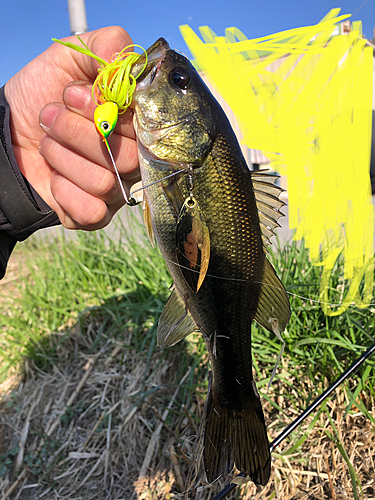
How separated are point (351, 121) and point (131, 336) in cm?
201

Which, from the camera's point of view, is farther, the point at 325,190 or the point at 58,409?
the point at 58,409

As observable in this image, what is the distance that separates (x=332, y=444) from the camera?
192cm

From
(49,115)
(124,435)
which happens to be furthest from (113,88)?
(124,435)

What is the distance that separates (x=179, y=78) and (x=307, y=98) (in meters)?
0.59

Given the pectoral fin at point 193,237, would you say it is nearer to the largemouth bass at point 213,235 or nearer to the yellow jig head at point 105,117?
the largemouth bass at point 213,235

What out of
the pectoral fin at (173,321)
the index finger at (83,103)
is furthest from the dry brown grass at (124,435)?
the index finger at (83,103)

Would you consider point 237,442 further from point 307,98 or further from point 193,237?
point 307,98

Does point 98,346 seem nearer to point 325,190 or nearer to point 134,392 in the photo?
point 134,392

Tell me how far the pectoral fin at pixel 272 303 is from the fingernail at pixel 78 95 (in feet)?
2.78

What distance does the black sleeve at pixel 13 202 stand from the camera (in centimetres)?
→ 146

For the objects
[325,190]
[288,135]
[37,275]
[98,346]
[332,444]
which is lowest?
[332,444]

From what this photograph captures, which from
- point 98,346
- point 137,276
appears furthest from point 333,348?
point 98,346

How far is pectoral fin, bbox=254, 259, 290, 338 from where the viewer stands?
1188 mm

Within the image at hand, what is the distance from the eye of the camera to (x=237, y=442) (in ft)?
3.94
